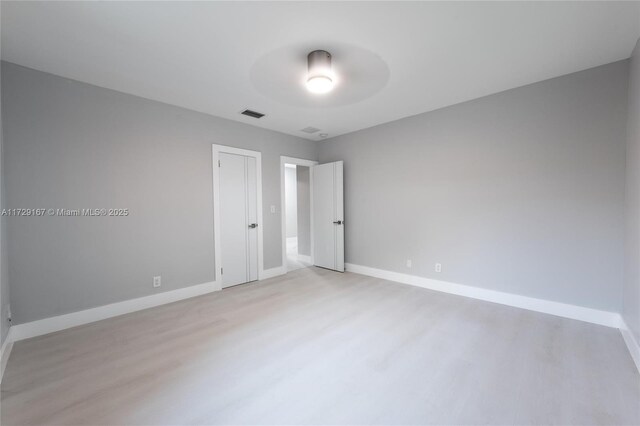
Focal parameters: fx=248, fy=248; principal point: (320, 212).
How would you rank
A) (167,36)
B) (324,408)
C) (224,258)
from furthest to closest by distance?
1. (224,258)
2. (167,36)
3. (324,408)

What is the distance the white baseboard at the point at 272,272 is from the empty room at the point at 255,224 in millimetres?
192

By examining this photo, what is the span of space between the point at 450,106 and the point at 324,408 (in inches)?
150

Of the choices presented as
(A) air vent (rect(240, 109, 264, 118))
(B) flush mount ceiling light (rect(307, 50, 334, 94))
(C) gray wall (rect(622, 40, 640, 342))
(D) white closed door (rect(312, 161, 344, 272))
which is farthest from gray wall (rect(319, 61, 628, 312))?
(B) flush mount ceiling light (rect(307, 50, 334, 94))

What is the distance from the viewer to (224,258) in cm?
388

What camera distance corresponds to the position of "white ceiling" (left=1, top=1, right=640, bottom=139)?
1.76 m

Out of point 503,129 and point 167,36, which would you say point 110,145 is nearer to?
point 167,36

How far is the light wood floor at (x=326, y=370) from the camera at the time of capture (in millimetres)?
1526

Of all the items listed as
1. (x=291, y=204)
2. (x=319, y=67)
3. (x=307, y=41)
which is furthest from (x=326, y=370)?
(x=291, y=204)

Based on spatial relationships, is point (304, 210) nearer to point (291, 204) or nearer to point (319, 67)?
point (291, 204)

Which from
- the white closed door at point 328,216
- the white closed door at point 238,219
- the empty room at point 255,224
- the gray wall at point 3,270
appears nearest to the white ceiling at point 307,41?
the empty room at point 255,224

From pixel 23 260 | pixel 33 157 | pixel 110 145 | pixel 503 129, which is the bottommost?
pixel 23 260

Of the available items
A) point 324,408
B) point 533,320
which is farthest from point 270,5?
point 533,320

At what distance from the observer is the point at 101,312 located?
2.81 meters

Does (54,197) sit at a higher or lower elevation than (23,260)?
higher
